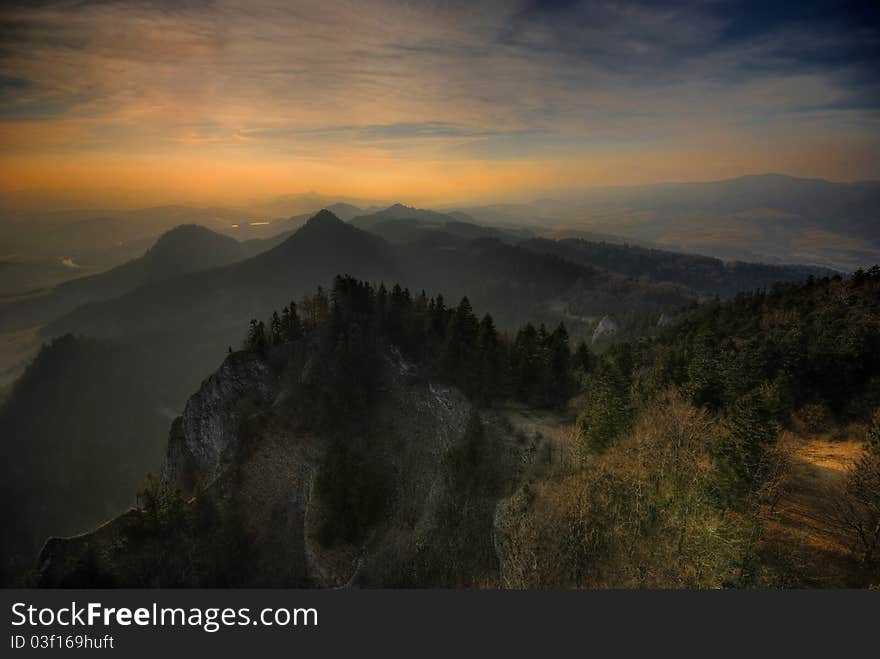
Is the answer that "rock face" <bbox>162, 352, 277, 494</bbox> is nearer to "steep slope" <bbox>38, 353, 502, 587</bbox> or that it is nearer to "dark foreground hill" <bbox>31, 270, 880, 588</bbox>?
"dark foreground hill" <bbox>31, 270, 880, 588</bbox>

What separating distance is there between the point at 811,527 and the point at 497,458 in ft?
61.4

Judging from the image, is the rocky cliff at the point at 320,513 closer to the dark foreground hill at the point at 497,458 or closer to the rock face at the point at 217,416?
the dark foreground hill at the point at 497,458

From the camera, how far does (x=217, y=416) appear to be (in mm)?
53031

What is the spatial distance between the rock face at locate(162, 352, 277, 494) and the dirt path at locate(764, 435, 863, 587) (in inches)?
1849

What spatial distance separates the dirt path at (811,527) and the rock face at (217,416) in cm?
4696

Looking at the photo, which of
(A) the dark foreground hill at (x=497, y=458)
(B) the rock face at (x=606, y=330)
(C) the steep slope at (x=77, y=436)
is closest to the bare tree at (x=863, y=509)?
(A) the dark foreground hill at (x=497, y=458)

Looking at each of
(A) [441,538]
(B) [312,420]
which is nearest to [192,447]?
(B) [312,420]

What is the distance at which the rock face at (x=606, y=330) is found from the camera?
148025 mm

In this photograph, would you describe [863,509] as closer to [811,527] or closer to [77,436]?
[811,527]

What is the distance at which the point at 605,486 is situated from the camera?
23.5 metres

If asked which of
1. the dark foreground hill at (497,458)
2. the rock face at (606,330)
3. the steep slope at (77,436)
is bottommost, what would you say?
the steep slope at (77,436)

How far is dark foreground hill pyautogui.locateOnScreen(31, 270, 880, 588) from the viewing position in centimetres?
2019

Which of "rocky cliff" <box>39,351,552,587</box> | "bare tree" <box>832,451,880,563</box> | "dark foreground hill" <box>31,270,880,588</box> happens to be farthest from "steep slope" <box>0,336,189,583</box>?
"bare tree" <box>832,451,880,563</box>

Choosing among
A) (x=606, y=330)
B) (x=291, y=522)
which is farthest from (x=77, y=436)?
(x=606, y=330)
